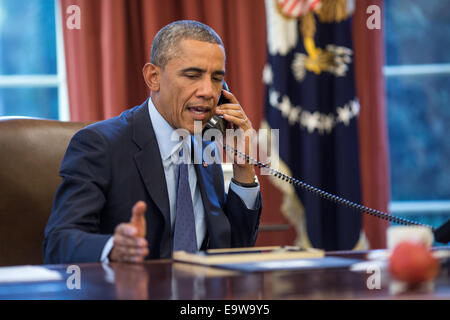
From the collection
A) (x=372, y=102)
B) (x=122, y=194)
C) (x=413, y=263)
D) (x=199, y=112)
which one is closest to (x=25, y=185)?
(x=122, y=194)

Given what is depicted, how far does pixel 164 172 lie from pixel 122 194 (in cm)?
14

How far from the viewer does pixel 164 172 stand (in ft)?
5.54

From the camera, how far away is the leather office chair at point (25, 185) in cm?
177

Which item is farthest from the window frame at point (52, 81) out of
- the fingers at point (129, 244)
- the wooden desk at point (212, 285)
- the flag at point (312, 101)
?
the wooden desk at point (212, 285)

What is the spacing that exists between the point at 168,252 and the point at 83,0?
1563mm

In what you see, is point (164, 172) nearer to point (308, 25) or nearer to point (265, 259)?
point (265, 259)

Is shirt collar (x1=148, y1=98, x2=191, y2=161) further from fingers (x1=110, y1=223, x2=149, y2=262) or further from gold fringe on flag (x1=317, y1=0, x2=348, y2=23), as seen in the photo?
gold fringe on flag (x1=317, y1=0, x2=348, y2=23)

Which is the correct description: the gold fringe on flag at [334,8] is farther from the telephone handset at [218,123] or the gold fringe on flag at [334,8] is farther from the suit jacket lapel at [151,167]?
the suit jacket lapel at [151,167]

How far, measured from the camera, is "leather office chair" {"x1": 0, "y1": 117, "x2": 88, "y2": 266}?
1.77 meters

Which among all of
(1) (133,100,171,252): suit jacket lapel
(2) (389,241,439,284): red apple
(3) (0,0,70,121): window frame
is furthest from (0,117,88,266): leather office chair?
(2) (389,241,439,284): red apple

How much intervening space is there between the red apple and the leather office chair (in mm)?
1250

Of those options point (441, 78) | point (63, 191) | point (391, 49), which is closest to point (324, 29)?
point (391, 49)
